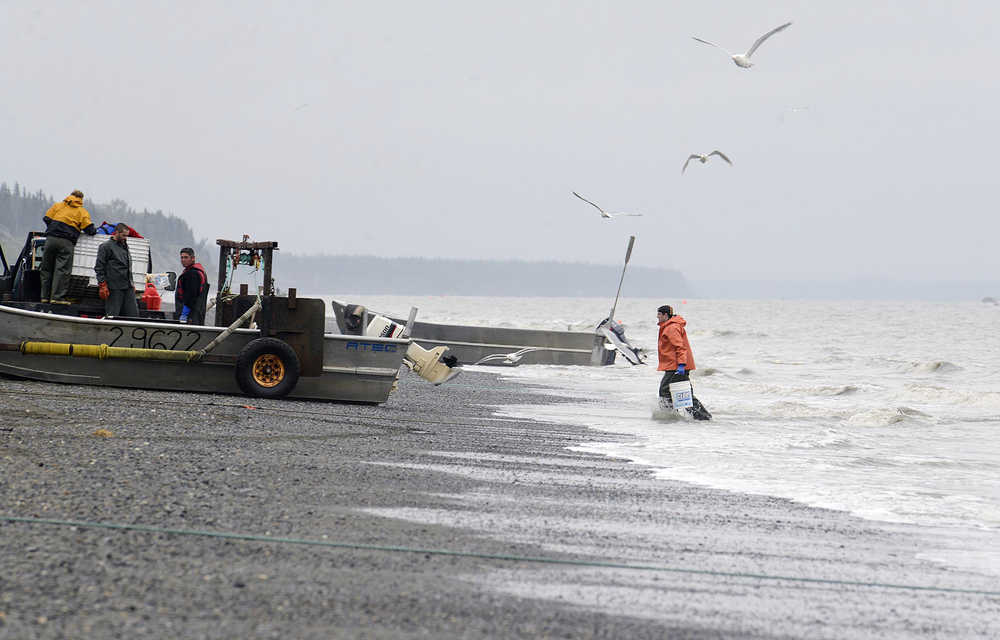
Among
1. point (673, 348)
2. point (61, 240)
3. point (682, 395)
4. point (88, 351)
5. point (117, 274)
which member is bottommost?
point (682, 395)

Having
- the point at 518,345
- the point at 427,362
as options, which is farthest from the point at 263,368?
the point at 518,345

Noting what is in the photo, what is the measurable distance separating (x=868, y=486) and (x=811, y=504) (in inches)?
60.8

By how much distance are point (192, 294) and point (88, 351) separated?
5.45 ft

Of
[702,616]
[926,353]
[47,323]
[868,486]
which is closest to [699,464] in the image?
[868,486]

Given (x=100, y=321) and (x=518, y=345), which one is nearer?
(x=100, y=321)

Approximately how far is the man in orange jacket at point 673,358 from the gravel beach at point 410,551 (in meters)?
5.18

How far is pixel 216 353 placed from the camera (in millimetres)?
13367

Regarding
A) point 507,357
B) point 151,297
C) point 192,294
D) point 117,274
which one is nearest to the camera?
point 117,274

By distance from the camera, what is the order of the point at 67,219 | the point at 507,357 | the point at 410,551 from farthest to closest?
the point at 507,357
the point at 67,219
the point at 410,551

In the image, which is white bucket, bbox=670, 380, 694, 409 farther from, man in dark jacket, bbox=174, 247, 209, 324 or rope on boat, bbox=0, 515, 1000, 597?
rope on boat, bbox=0, 515, 1000, 597

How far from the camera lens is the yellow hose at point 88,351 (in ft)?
42.4

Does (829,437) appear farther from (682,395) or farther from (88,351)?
(88,351)

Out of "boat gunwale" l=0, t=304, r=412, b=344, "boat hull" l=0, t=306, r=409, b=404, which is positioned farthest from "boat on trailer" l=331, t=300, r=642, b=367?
"boat gunwale" l=0, t=304, r=412, b=344

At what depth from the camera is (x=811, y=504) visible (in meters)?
8.45
